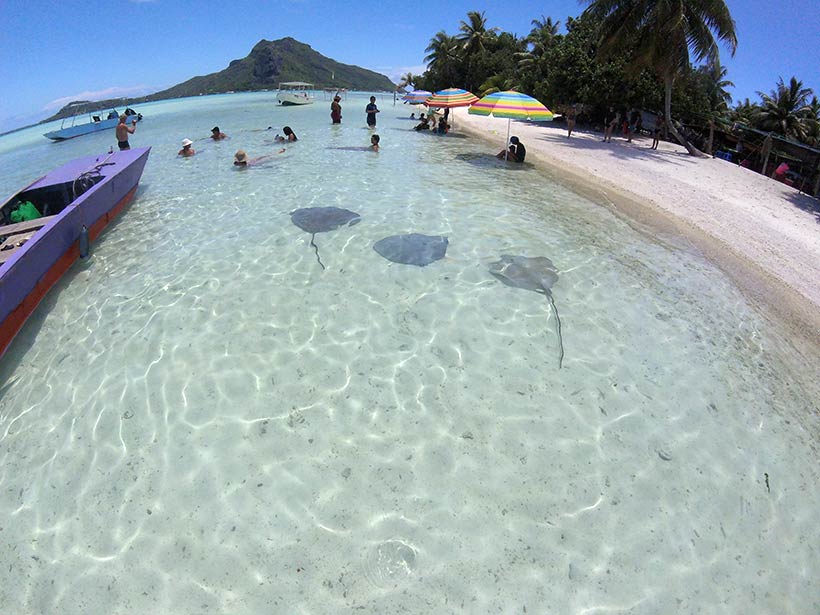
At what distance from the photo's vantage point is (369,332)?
5301 mm

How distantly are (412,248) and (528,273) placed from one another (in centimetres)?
217

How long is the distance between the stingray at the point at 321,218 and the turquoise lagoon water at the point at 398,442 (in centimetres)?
117

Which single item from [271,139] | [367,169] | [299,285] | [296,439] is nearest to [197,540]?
[296,439]

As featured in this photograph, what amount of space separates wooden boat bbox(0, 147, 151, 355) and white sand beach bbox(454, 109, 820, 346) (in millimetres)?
10723

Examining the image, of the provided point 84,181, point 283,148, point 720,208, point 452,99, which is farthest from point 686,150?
point 84,181

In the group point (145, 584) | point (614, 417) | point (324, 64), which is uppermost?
point (324, 64)

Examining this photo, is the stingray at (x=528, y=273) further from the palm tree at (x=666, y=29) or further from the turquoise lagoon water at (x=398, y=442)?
the palm tree at (x=666, y=29)

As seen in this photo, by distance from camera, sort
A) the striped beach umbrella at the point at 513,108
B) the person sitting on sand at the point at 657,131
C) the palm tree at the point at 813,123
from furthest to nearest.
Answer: the palm tree at the point at 813,123 → the person sitting on sand at the point at 657,131 → the striped beach umbrella at the point at 513,108

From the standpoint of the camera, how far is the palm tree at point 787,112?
2662 cm

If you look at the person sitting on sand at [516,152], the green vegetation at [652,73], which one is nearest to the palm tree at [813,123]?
the green vegetation at [652,73]

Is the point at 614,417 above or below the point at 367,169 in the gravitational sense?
below

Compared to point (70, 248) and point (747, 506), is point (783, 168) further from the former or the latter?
point (70, 248)

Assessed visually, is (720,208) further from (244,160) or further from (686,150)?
(244,160)

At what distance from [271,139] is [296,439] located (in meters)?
19.7
